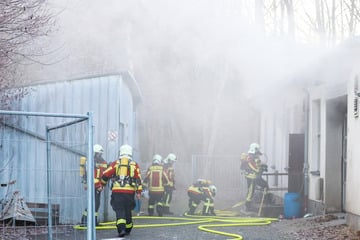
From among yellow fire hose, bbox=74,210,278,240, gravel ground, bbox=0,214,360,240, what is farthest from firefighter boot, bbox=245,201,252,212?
gravel ground, bbox=0,214,360,240

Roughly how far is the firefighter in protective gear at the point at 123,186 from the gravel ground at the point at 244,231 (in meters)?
0.31

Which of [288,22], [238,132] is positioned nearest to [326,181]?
[288,22]

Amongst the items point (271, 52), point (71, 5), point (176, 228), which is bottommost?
point (176, 228)

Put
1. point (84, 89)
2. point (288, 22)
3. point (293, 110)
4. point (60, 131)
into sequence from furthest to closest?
point (288, 22) < point (293, 110) < point (84, 89) < point (60, 131)

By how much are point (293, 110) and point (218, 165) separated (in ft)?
25.7

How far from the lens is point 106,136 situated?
12.7m

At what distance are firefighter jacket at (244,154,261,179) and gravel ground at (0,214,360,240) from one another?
2.64 metres

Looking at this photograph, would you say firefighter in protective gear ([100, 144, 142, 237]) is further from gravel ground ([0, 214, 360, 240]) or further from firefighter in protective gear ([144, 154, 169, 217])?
firefighter in protective gear ([144, 154, 169, 217])

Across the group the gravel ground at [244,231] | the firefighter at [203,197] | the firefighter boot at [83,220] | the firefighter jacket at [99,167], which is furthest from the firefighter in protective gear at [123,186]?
the firefighter at [203,197]

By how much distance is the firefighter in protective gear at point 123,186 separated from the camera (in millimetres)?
10258

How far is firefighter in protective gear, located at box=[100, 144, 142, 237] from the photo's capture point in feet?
33.7

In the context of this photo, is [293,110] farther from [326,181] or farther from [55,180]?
[55,180]

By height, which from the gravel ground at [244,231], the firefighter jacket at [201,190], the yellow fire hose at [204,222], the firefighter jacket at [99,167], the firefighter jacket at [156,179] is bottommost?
the yellow fire hose at [204,222]

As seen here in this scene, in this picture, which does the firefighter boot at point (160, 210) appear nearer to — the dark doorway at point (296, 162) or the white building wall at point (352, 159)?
the dark doorway at point (296, 162)
